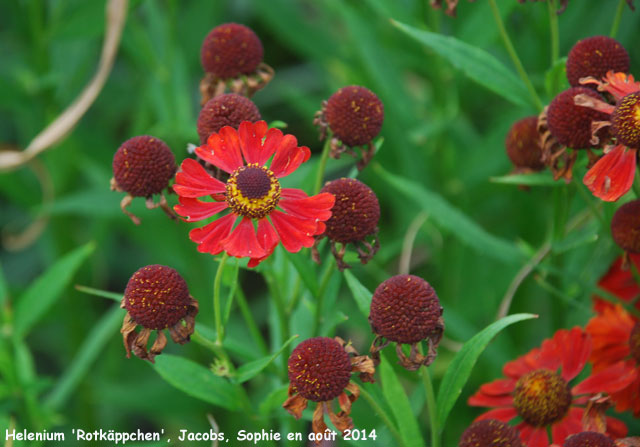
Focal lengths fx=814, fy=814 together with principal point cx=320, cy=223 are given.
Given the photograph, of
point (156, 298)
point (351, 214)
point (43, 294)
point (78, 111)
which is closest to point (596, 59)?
point (351, 214)

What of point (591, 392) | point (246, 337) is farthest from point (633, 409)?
point (246, 337)

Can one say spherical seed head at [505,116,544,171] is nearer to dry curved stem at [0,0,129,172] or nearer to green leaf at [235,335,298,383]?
green leaf at [235,335,298,383]

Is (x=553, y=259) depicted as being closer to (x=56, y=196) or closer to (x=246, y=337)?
(x=246, y=337)

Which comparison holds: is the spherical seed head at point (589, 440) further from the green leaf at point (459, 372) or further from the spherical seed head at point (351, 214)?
the spherical seed head at point (351, 214)

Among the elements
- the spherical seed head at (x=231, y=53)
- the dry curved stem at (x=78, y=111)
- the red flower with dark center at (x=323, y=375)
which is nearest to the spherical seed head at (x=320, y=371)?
the red flower with dark center at (x=323, y=375)

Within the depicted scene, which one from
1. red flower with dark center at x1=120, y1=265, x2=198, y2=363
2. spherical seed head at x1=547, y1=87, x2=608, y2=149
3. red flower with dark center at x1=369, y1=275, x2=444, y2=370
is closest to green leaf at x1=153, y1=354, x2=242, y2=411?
red flower with dark center at x1=120, y1=265, x2=198, y2=363

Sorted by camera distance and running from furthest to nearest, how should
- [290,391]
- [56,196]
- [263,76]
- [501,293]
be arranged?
[56,196], [501,293], [263,76], [290,391]
